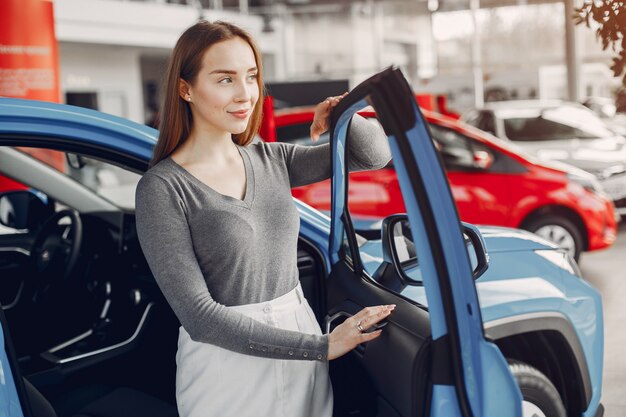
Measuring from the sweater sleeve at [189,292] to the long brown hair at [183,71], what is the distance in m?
0.15

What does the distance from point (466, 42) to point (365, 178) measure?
21.5m

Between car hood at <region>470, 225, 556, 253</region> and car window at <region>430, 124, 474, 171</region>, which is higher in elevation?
car window at <region>430, 124, 474, 171</region>

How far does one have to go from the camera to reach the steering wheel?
3.33 meters

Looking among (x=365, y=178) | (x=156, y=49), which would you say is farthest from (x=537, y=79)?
(x=365, y=178)

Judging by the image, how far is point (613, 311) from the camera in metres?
6.00

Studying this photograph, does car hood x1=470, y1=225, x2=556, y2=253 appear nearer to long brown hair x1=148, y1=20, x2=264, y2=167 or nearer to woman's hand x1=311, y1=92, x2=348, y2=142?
woman's hand x1=311, y1=92, x2=348, y2=142

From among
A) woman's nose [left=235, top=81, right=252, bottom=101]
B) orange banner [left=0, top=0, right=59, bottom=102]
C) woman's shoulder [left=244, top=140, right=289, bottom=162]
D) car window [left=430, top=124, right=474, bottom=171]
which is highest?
orange banner [left=0, top=0, right=59, bottom=102]

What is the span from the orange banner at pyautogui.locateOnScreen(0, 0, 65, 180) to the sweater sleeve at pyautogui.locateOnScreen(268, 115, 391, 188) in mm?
4457

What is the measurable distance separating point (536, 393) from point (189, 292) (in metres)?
1.25

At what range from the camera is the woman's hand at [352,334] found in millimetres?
1841

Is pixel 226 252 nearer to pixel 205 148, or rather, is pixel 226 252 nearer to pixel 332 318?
pixel 205 148

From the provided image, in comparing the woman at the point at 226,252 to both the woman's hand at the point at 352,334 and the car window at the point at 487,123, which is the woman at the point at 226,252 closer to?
the woman's hand at the point at 352,334

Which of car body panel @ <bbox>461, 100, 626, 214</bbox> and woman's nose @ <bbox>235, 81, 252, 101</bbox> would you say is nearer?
woman's nose @ <bbox>235, 81, 252, 101</bbox>

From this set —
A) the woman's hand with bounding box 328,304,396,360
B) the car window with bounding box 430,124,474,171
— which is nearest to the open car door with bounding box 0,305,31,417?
the woman's hand with bounding box 328,304,396,360
